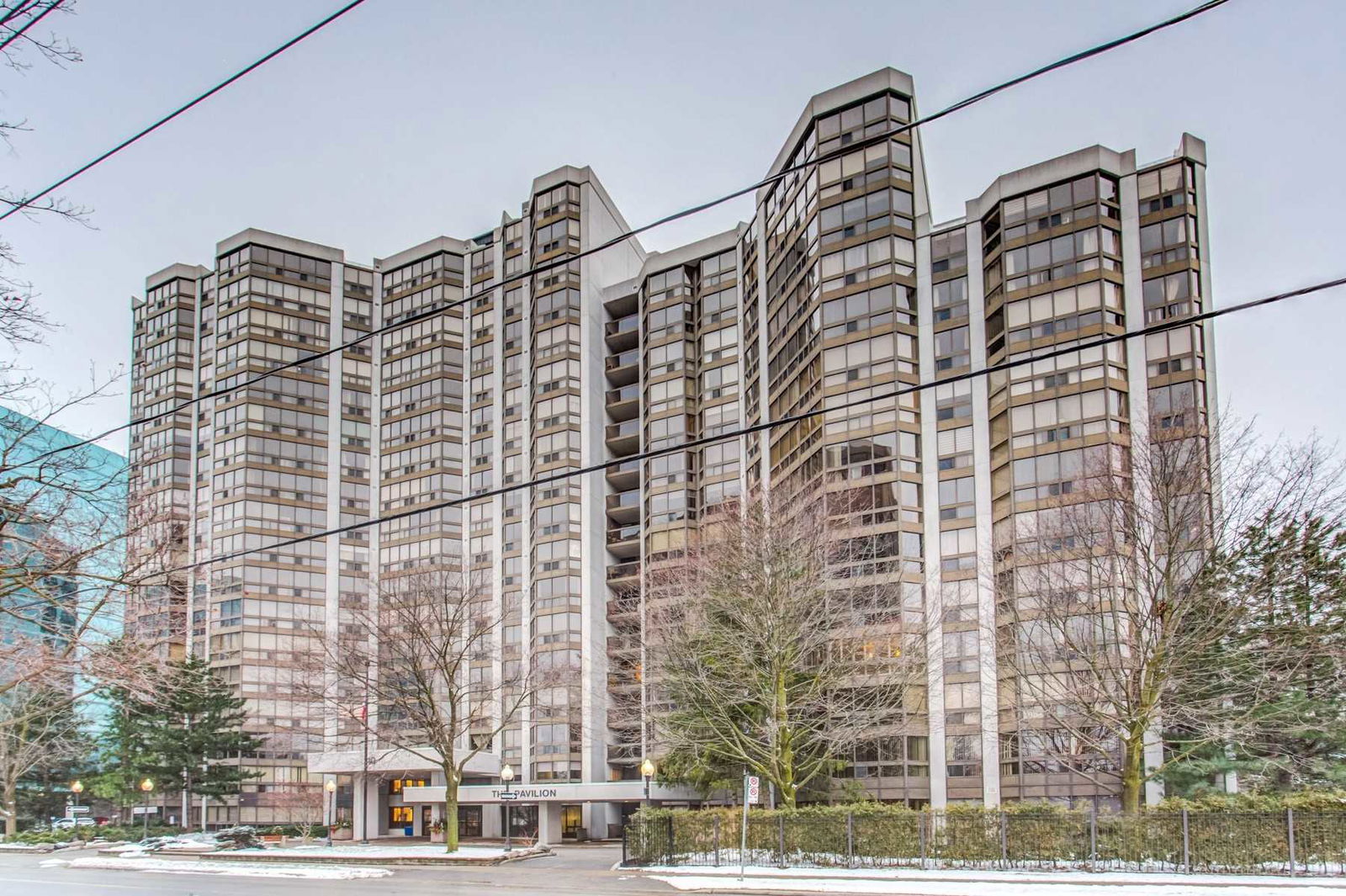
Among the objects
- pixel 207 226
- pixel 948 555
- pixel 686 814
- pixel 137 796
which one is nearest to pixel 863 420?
pixel 948 555

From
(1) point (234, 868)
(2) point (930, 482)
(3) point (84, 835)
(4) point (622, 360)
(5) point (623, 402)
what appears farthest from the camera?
(4) point (622, 360)

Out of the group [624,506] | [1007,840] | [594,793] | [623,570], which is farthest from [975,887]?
[624,506]

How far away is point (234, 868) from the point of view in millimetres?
38469

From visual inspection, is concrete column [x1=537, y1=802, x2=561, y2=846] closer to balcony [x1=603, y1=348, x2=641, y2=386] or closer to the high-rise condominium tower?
the high-rise condominium tower

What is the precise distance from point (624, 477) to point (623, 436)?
298 cm

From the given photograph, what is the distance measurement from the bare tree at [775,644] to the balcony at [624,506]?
3464 centimetres

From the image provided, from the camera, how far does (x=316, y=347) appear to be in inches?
3391

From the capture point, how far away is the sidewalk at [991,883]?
22.3 metres

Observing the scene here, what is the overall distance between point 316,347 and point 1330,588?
Answer: 7279 centimetres

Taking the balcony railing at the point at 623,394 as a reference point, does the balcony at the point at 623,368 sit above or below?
above

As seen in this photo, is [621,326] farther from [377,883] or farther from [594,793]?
[377,883]

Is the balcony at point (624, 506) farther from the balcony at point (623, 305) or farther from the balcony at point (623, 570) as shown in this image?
the balcony at point (623, 305)

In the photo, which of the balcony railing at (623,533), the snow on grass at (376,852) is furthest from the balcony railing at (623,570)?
the snow on grass at (376,852)

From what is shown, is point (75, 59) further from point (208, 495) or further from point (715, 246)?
point (208, 495)
